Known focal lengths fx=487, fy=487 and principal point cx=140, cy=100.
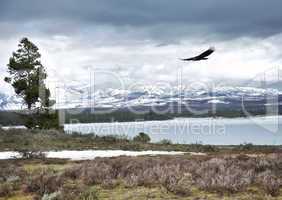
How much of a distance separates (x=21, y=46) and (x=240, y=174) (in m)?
40.3

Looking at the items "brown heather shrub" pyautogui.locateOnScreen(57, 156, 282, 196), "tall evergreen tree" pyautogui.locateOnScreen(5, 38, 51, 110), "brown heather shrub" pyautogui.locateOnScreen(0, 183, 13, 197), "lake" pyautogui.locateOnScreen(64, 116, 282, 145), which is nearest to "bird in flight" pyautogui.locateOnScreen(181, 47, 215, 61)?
"brown heather shrub" pyautogui.locateOnScreen(57, 156, 282, 196)

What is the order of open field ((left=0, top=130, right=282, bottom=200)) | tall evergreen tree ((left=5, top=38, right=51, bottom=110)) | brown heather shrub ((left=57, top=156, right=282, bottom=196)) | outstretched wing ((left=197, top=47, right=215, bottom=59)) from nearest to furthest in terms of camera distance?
outstretched wing ((left=197, top=47, right=215, bottom=59)) < open field ((left=0, top=130, right=282, bottom=200)) < brown heather shrub ((left=57, top=156, right=282, bottom=196)) < tall evergreen tree ((left=5, top=38, right=51, bottom=110))

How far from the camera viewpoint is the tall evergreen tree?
49969mm

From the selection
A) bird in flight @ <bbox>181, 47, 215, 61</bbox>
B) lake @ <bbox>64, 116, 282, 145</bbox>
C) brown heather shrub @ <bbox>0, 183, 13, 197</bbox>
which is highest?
bird in flight @ <bbox>181, 47, 215, 61</bbox>

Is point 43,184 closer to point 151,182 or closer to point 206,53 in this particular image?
point 151,182

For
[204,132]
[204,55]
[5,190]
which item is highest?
[204,55]

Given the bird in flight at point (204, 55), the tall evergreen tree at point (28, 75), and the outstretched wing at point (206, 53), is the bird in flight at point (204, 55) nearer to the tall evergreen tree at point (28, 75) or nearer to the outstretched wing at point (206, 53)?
the outstretched wing at point (206, 53)

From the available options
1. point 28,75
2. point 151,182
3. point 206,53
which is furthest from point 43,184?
point 28,75

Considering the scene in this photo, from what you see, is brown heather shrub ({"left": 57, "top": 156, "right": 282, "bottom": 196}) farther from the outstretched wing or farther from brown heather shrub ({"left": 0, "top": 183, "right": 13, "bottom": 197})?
the outstretched wing

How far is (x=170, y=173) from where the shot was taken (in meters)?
14.0

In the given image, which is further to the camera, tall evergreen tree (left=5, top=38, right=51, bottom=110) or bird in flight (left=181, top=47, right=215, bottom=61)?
tall evergreen tree (left=5, top=38, right=51, bottom=110)

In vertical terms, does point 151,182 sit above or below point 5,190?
above

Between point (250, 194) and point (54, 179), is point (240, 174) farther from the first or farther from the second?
point (54, 179)

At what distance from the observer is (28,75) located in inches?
1988
